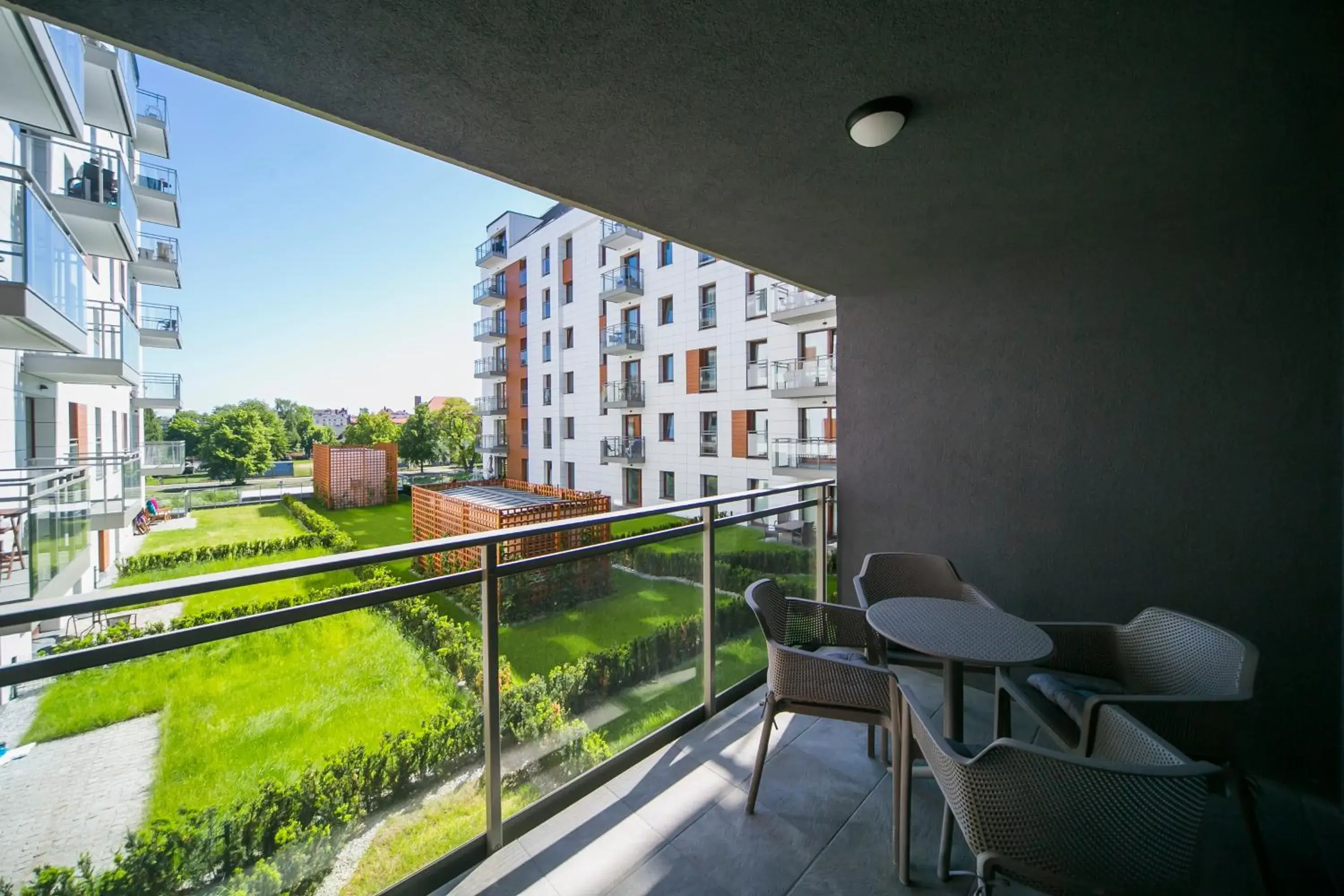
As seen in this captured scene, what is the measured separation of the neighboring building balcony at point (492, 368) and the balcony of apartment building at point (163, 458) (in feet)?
39.8

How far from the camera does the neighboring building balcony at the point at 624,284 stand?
1788cm

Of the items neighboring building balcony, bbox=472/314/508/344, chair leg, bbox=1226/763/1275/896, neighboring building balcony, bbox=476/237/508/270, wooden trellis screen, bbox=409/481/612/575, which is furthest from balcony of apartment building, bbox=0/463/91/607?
neighboring building balcony, bbox=476/237/508/270

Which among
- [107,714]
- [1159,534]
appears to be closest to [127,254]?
[107,714]

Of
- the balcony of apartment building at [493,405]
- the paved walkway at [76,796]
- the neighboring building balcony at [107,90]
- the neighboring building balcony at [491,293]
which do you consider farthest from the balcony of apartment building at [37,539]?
the neighboring building balcony at [491,293]

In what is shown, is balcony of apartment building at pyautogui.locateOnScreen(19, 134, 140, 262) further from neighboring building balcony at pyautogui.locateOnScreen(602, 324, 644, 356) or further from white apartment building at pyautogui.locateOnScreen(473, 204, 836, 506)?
neighboring building balcony at pyautogui.locateOnScreen(602, 324, 644, 356)

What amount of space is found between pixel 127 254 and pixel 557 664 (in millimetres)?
14814

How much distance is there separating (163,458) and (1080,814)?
19.3 meters

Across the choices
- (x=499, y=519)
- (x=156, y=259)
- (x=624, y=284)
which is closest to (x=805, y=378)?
(x=624, y=284)

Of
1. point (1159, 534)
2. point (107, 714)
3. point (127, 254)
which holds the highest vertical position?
point (127, 254)

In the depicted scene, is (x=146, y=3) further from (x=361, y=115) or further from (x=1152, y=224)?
(x=1152, y=224)

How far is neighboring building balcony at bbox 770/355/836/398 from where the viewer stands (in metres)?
12.9

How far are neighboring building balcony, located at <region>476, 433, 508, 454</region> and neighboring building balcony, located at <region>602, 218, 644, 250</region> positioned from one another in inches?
443

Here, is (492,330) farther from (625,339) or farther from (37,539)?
(37,539)

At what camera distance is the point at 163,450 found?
13977mm
